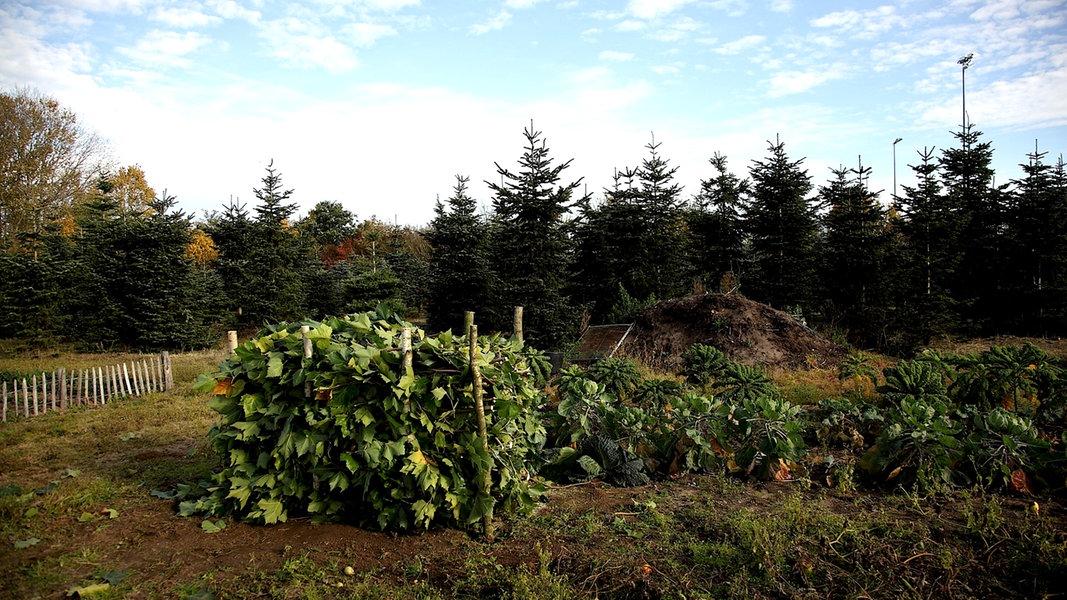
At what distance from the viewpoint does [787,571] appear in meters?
3.14

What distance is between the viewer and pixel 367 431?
12.3 ft

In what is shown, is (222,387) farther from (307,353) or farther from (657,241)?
(657,241)

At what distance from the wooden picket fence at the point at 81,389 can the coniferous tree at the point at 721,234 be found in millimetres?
14049

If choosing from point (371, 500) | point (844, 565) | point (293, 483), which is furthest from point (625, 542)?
point (293, 483)

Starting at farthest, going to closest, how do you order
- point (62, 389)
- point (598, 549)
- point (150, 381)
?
point (150, 381) < point (62, 389) < point (598, 549)

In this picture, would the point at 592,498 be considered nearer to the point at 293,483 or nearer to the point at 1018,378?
the point at 293,483

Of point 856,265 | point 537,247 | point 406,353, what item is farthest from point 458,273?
point 406,353

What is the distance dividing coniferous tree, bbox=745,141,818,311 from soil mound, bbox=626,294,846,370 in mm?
4121

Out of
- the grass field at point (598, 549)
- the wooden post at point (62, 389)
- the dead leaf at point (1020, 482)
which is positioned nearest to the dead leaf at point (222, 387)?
the grass field at point (598, 549)

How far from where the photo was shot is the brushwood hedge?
12.4ft

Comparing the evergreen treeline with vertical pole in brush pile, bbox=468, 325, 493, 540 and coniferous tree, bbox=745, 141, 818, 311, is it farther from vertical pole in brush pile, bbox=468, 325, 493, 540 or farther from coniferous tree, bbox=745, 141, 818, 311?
vertical pole in brush pile, bbox=468, 325, 493, 540

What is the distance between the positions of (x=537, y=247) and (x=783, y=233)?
7.25 meters

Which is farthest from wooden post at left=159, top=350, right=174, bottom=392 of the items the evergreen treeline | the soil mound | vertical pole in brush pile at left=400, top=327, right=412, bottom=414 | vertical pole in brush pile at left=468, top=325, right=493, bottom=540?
vertical pole in brush pile at left=468, top=325, right=493, bottom=540

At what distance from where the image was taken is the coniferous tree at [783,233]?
52.0 feet
